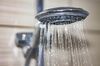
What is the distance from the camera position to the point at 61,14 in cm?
50

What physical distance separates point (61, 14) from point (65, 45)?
0.24 meters

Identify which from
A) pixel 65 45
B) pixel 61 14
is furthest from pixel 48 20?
pixel 65 45

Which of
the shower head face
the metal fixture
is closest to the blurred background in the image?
the metal fixture

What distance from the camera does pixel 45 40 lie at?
0.67 meters

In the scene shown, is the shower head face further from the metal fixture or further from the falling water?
the falling water

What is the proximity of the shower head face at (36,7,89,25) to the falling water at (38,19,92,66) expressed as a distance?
0.10 meters

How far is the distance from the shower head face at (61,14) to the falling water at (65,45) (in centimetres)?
10


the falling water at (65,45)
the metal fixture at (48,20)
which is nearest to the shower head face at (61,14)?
the metal fixture at (48,20)

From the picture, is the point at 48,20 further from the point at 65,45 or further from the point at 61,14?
the point at 65,45

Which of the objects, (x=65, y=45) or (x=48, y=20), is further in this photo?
(x=65, y=45)

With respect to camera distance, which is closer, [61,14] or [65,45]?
[61,14]

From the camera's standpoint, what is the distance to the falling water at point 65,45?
0.67m

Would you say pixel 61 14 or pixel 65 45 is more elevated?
pixel 61 14

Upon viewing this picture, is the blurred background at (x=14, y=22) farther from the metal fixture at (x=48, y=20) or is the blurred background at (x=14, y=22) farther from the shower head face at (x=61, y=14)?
the shower head face at (x=61, y=14)
